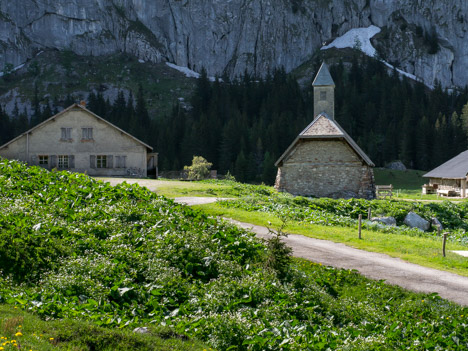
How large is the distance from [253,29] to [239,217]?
168443 mm

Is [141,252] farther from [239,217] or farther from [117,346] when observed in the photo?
[239,217]

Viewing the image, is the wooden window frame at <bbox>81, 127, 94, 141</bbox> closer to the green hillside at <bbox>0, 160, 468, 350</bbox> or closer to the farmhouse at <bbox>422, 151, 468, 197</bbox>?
the green hillside at <bbox>0, 160, 468, 350</bbox>

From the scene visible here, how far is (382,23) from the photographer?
189 m

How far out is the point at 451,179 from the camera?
6234 cm

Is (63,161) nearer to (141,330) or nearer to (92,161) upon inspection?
(92,161)

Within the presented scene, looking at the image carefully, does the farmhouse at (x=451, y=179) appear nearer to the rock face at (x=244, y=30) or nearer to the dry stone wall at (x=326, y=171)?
the dry stone wall at (x=326, y=171)

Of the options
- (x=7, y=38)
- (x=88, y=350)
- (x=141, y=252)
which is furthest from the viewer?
(x=7, y=38)

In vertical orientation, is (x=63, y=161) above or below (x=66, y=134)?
below


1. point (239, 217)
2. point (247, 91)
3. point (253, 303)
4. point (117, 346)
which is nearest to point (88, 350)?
point (117, 346)

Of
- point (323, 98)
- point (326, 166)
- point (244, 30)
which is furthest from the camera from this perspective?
point (244, 30)

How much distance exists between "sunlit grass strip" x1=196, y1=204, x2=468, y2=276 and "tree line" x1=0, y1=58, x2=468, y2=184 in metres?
67.7

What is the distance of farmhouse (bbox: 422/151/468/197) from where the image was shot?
194 feet

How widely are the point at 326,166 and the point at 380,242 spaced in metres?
19.3

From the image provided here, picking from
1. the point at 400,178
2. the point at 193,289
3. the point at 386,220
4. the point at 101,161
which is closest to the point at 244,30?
the point at 400,178
